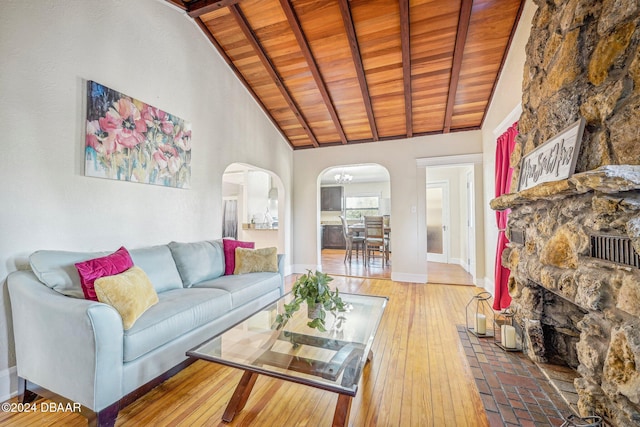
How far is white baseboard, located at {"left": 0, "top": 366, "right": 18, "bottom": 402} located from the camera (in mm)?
1658

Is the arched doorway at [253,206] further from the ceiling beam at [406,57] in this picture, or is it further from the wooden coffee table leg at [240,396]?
the wooden coffee table leg at [240,396]

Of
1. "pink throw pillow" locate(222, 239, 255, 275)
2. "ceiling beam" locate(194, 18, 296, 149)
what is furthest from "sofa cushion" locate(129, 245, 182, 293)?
"ceiling beam" locate(194, 18, 296, 149)

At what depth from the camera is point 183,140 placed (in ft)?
9.91

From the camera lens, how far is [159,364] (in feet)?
5.54

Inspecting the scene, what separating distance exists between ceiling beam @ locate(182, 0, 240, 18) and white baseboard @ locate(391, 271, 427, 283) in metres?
4.49

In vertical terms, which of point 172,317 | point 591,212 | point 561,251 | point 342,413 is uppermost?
point 591,212

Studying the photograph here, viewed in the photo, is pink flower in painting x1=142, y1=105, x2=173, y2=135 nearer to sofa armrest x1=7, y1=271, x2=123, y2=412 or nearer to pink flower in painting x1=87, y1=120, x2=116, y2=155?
pink flower in painting x1=87, y1=120, x2=116, y2=155

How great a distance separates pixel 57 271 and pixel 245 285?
4.41 ft

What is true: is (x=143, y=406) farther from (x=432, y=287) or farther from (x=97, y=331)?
(x=432, y=287)

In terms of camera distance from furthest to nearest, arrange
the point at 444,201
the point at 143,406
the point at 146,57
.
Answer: the point at 444,201
the point at 146,57
the point at 143,406

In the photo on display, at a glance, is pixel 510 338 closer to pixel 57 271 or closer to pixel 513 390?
pixel 513 390

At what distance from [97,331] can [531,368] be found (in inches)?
107

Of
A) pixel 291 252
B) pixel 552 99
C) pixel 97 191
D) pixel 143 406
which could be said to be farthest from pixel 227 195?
pixel 552 99

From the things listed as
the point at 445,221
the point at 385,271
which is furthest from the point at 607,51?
the point at 445,221
